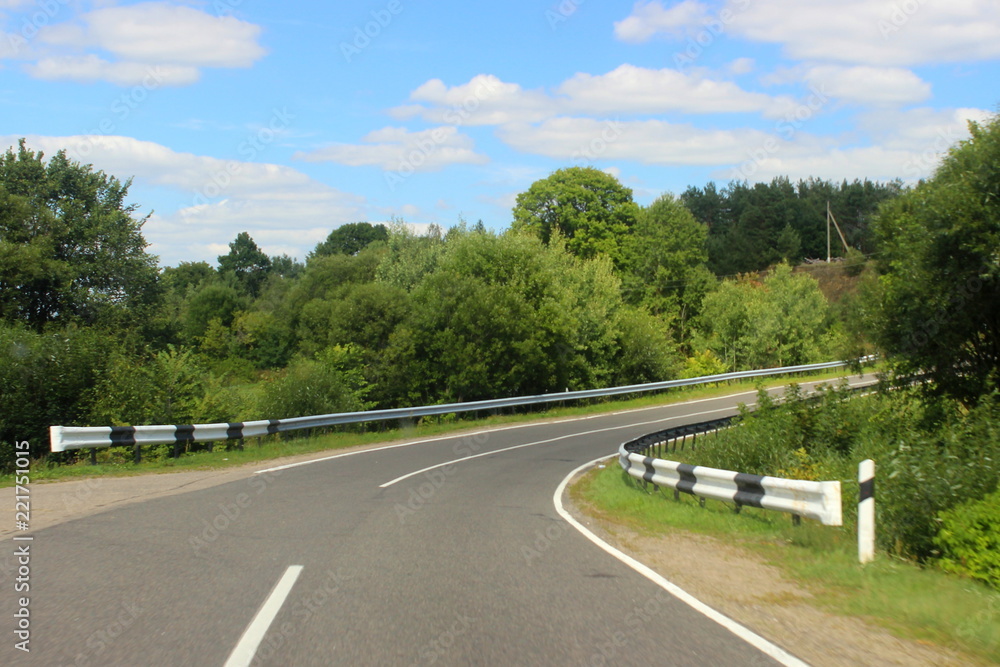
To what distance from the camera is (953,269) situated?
17109 millimetres

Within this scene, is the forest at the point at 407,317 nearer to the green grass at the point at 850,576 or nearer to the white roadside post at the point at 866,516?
the green grass at the point at 850,576

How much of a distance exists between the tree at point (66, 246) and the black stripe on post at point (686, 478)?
33318 mm

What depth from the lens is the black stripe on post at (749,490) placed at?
9.58 meters

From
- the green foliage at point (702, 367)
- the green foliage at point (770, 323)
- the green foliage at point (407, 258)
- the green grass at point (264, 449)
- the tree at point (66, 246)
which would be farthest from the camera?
the green foliage at point (770, 323)

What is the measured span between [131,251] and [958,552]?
4161cm

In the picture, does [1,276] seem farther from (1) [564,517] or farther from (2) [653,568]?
(2) [653,568]

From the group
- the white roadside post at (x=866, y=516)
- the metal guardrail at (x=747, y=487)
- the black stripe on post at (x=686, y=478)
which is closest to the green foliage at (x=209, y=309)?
the metal guardrail at (x=747, y=487)

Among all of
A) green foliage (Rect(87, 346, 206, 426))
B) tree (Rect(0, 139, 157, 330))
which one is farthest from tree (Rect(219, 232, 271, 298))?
green foliage (Rect(87, 346, 206, 426))

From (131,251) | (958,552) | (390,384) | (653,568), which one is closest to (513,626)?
(653,568)

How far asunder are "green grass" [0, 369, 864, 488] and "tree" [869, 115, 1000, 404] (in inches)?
150

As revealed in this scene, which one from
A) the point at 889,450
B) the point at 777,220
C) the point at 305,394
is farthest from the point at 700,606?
the point at 777,220

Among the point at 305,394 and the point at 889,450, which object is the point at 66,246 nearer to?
the point at 305,394

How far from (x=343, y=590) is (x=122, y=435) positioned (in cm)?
1117

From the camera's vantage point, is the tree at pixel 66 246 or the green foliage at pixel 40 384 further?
the tree at pixel 66 246
